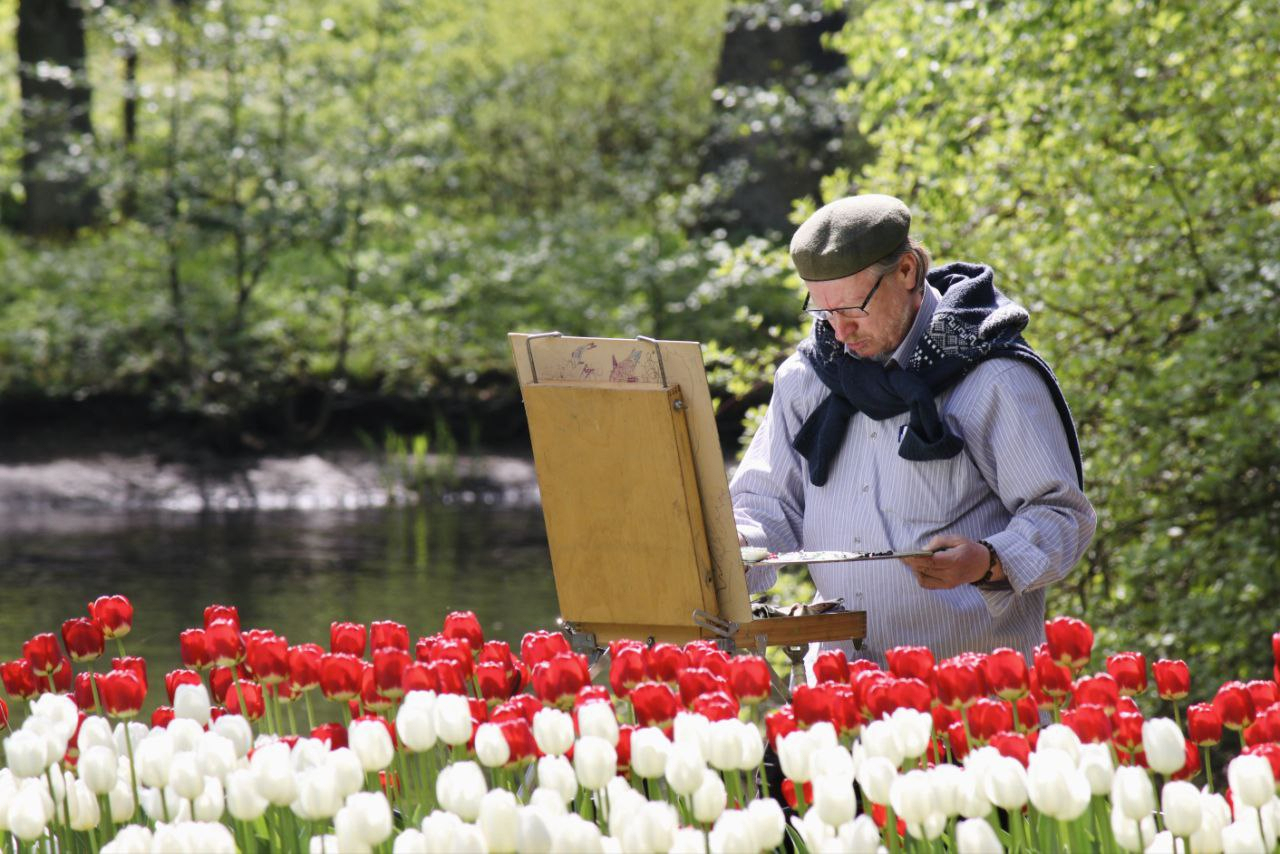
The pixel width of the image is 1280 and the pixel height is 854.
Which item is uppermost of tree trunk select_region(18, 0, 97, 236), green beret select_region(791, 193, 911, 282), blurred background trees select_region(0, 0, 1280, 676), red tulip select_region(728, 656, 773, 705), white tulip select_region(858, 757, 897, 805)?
tree trunk select_region(18, 0, 97, 236)

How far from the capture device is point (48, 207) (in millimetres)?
19141

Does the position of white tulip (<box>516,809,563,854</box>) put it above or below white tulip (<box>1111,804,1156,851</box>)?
above

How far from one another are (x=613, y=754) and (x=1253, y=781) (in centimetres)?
77

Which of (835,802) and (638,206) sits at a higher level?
(638,206)

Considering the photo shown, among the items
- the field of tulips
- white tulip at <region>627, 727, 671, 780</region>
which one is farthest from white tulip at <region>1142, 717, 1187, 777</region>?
white tulip at <region>627, 727, 671, 780</region>

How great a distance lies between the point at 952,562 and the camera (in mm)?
3154

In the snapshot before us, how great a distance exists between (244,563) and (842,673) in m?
9.25

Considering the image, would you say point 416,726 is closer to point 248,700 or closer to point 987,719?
point 248,700

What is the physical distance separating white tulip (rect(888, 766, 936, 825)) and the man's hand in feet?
3.78

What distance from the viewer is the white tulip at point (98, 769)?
2.32 meters

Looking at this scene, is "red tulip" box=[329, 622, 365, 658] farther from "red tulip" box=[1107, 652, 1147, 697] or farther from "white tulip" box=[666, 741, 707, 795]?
"red tulip" box=[1107, 652, 1147, 697]

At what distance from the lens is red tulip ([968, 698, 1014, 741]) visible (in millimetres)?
2463

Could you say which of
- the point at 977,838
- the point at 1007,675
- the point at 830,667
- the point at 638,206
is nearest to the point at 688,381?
the point at 830,667

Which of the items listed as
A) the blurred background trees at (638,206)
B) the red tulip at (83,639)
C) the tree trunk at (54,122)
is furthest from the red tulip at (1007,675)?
the tree trunk at (54,122)
